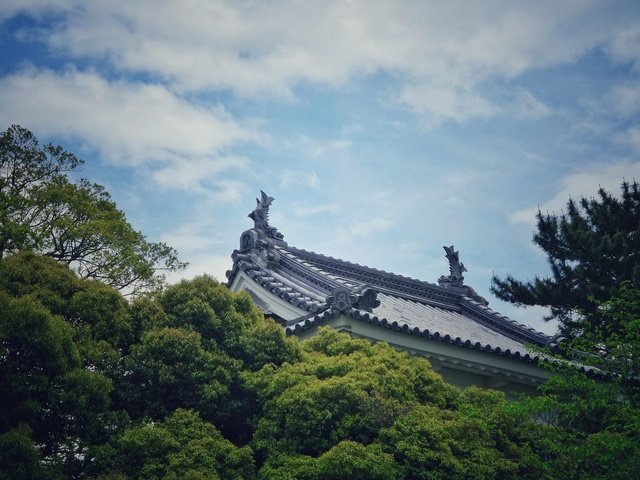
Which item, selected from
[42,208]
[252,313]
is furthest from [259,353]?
[42,208]

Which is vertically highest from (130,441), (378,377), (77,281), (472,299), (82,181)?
(82,181)

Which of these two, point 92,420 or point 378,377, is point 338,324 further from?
point 92,420

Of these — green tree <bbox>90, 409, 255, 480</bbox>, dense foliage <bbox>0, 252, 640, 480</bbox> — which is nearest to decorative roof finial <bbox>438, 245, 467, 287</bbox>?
dense foliage <bbox>0, 252, 640, 480</bbox>

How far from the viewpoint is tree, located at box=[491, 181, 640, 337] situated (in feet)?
68.4

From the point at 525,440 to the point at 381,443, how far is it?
2337 mm

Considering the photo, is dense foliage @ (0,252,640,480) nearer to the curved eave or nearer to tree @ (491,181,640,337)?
the curved eave

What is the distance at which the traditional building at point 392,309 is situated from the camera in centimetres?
1051

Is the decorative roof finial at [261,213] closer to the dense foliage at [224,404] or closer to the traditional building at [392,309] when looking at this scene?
the traditional building at [392,309]

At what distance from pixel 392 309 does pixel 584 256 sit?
391 inches

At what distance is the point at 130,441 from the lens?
23.3 ft

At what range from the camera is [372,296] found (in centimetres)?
1062

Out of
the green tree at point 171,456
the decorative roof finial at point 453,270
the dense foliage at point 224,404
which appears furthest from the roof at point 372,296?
the green tree at point 171,456

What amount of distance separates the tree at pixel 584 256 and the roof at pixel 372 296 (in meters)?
4.30

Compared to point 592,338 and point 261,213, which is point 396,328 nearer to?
point 592,338
